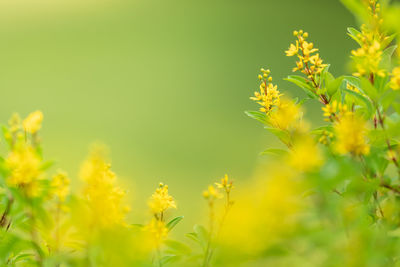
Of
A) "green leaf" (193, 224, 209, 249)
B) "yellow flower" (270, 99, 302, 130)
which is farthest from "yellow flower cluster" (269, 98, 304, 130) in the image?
"green leaf" (193, 224, 209, 249)

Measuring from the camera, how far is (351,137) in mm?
301

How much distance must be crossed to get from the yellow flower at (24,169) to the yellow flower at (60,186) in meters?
0.01

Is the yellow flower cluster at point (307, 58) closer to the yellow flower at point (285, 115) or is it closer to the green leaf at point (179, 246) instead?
the yellow flower at point (285, 115)

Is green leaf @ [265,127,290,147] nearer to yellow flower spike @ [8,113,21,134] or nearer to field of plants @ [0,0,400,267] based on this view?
field of plants @ [0,0,400,267]

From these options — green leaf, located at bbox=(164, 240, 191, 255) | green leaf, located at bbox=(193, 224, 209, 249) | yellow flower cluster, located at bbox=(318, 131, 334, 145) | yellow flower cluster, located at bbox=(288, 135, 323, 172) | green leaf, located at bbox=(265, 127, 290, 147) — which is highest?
green leaf, located at bbox=(265, 127, 290, 147)

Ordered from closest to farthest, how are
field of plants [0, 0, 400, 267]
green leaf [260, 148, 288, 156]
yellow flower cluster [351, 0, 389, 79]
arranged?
field of plants [0, 0, 400, 267], yellow flower cluster [351, 0, 389, 79], green leaf [260, 148, 288, 156]

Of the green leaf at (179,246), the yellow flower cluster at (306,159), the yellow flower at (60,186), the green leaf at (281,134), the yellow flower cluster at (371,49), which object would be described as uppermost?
the yellow flower cluster at (371,49)

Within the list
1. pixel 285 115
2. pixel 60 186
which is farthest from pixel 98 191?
pixel 285 115

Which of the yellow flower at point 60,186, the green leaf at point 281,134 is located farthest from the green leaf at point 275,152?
the yellow flower at point 60,186

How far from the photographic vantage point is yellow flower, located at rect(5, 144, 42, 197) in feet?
0.95

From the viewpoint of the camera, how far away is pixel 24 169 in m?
0.29

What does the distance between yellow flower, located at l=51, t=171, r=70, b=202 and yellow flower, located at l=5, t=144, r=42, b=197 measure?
0.04 ft

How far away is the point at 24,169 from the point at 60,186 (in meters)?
0.03

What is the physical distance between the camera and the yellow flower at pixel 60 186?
0.30 m
